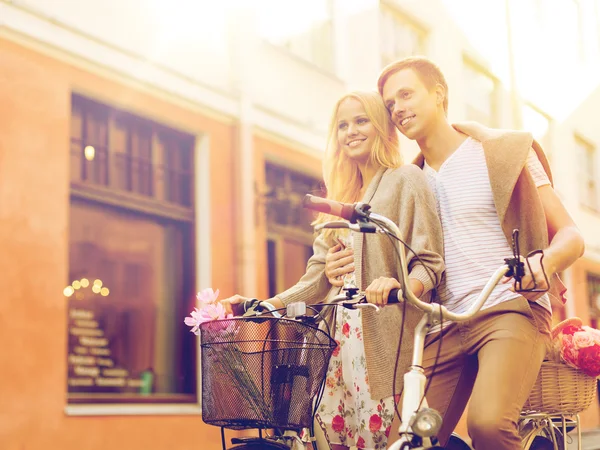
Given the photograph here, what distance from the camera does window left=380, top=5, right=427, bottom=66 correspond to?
14002 millimetres

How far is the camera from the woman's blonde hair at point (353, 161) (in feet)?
12.9

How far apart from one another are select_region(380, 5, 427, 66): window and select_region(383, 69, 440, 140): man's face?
9.82 meters

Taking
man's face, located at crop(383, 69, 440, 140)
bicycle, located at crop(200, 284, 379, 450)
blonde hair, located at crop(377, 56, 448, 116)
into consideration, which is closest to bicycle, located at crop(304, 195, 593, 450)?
bicycle, located at crop(200, 284, 379, 450)

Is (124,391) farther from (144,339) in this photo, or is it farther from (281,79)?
(281,79)

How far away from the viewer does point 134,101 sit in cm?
904

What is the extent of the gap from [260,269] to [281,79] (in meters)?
2.43

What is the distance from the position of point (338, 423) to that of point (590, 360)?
106 centimetres

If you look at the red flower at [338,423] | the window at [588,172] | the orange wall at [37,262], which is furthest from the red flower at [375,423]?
the window at [588,172]

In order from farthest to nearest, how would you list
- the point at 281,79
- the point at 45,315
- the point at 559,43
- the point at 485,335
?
the point at 559,43, the point at 281,79, the point at 45,315, the point at 485,335

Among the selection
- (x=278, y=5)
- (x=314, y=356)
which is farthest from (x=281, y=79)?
(x=314, y=356)

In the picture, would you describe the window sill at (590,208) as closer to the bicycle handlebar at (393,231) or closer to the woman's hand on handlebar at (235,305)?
the woman's hand on handlebar at (235,305)

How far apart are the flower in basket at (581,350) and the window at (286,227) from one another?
22.9ft

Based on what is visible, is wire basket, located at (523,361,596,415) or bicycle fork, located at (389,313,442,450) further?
wire basket, located at (523,361,596,415)

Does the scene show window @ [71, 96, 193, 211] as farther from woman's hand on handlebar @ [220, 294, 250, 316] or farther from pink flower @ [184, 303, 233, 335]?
pink flower @ [184, 303, 233, 335]
